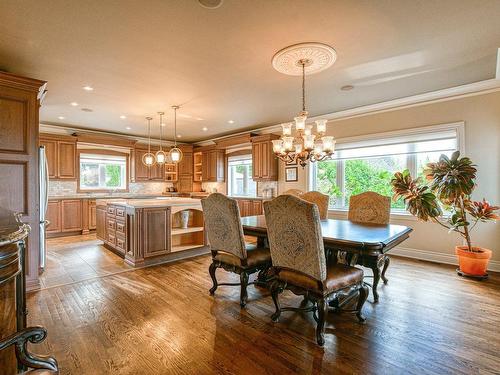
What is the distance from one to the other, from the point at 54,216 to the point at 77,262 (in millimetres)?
2568

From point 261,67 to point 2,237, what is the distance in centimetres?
283

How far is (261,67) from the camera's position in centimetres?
304

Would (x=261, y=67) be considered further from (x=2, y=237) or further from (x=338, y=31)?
(x=2, y=237)

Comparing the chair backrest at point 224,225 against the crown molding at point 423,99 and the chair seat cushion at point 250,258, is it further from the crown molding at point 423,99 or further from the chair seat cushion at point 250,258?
the crown molding at point 423,99

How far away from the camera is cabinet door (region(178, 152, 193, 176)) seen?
26.8 ft

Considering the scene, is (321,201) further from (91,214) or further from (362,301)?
(91,214)

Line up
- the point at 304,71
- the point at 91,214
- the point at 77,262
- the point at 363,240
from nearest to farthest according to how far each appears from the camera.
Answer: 1. the point at 363,240
2. the point at 304,71
3. the point at 77,262
4. the point at 91,214

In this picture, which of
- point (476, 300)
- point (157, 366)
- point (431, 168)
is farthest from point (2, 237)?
point (431, 168)

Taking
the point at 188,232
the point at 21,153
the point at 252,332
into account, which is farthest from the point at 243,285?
the point at 21,153

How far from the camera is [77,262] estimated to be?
13.2 feet

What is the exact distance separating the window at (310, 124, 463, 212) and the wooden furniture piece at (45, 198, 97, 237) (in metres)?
5.33

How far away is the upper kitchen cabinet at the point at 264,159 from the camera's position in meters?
5.97

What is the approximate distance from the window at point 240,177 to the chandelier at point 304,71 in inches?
150

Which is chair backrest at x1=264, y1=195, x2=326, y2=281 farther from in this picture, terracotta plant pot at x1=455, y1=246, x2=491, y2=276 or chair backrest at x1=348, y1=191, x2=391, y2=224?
terracotta plant pot at x1=455, y1=246, x2=491, y2=276
